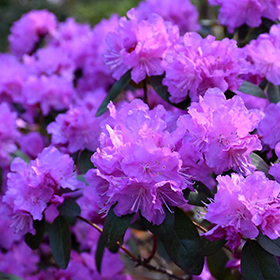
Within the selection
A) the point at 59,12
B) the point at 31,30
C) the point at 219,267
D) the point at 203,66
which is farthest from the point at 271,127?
the point at 59,12

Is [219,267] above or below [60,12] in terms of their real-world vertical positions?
above

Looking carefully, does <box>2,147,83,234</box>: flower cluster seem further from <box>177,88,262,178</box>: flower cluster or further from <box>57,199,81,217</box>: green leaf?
<box>177,88,262,178</box>: flower cluster

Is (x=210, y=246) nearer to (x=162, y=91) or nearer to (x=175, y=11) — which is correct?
(x=162, y=91)

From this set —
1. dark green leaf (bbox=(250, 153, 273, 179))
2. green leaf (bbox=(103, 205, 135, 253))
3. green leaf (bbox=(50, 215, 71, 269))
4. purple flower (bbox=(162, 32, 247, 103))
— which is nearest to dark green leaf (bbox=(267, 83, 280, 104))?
purple flower (bbox=(162, 32, 247, 103))

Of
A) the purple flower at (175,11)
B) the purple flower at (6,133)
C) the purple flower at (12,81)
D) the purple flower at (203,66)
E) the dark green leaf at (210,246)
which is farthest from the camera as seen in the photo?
the purple flower at (175,11)

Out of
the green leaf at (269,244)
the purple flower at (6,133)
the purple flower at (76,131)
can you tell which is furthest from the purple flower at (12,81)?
the green leaf at (269,244)

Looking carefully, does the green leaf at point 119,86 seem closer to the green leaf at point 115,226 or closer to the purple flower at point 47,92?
the green leaf at point 115,226
